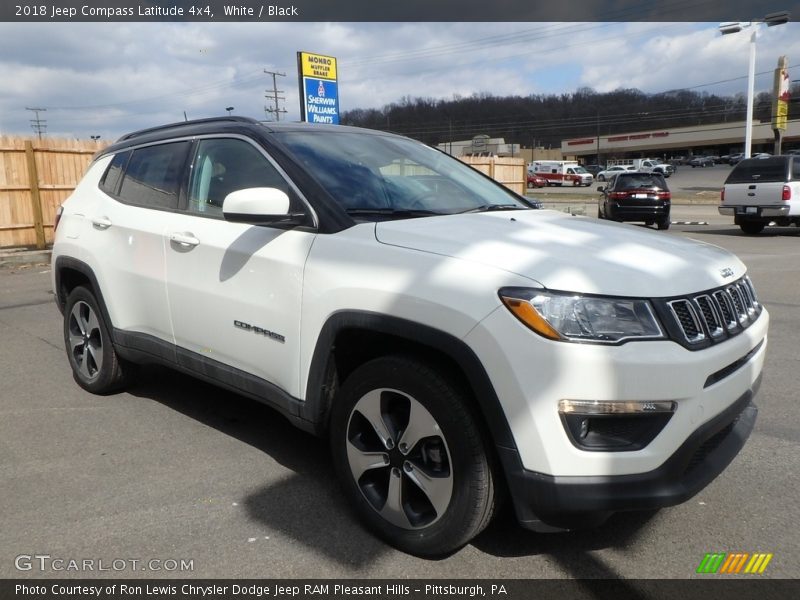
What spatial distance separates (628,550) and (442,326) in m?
1.27

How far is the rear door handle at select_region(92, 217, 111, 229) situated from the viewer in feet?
14.1

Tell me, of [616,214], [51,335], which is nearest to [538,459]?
[51,335]

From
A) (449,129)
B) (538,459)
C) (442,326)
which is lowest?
(538,459)

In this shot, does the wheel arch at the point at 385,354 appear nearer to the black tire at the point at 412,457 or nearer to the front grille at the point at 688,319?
the black tire at the point at 412,457

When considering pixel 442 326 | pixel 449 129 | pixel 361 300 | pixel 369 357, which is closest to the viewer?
pixel 442 326

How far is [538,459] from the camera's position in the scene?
2.26m

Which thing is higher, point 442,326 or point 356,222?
point 356,222

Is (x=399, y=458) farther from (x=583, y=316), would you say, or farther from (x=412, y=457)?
(x=583, y=316)

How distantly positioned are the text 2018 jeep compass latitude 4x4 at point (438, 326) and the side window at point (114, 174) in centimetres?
60

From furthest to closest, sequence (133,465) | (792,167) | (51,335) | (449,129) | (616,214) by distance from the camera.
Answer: (449,129) < (616,214) < (792,167) < (51,335) < (133,465)

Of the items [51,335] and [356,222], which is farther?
[51,335]

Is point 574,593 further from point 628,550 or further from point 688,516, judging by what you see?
point 688,516

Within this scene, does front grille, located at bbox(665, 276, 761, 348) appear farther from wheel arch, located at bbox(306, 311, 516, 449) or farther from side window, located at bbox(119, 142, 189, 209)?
side window, located at bbox(119, 142, 189, 209)

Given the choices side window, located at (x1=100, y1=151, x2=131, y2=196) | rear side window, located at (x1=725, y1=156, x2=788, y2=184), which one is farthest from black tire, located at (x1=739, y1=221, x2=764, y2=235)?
side window, located at (x1=100, y1=151, x2=131, y2=196)
